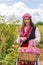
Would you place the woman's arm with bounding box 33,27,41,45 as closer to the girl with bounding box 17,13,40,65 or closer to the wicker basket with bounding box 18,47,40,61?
the girl with bounding box 17,13,40,65

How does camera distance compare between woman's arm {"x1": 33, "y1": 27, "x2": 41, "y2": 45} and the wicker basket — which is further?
woman's arm {"x1": 33, "y1": 27, "x2": 41, "y2": 45}

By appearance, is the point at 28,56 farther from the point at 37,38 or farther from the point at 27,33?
the point at 27,33

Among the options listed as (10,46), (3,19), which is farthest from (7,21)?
(10,46)

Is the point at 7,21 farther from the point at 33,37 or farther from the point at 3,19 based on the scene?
the point at 33,37

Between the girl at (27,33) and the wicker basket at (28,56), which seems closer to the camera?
the wicker basket at (28,56)

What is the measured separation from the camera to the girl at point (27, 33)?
6745 millimetres

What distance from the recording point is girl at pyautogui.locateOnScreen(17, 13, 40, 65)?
6745mm

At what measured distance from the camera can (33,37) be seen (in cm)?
681

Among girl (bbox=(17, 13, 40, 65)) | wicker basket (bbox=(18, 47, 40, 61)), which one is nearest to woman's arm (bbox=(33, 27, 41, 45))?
girl (bbox=(17, 13, 40, 65))

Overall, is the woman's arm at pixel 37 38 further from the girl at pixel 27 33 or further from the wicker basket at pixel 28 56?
the wicker basket at pixel 28 56

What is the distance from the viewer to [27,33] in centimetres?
687

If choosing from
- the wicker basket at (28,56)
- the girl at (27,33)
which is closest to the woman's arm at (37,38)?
the girl at (27,33)

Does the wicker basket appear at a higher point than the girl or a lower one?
lower

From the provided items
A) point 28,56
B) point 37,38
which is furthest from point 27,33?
point 28,56
